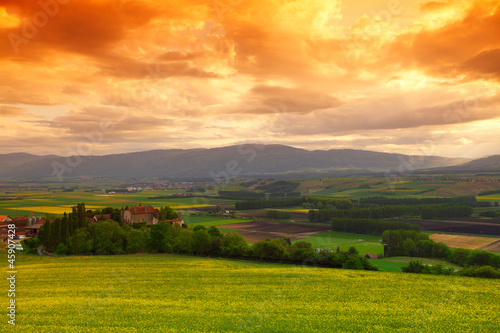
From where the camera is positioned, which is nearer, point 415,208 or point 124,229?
point 124,229

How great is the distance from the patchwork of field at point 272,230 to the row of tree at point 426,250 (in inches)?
1066

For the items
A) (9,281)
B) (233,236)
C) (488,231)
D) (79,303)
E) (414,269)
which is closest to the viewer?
(79,303)

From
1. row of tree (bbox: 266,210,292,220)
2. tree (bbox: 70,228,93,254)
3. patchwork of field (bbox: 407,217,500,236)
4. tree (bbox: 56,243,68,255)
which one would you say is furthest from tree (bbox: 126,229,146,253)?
patchwork of field (bbox: 407,217,500,236)

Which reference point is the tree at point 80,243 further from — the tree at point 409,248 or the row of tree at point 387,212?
Result: the row of tree at point 387,212

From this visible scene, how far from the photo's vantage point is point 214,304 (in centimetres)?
3697

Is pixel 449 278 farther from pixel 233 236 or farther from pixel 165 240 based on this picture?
pixel 165 240

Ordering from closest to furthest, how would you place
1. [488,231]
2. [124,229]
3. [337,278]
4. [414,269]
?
[337,278]
[414,269]
[124,229]
[488,231]

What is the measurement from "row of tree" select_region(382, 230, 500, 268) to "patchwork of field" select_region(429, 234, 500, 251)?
975 cm

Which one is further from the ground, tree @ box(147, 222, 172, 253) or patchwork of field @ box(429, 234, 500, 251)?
tree @ box(147, 222, 172, 253)

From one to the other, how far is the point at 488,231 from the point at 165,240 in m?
101

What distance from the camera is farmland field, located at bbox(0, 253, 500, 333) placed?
31.2m

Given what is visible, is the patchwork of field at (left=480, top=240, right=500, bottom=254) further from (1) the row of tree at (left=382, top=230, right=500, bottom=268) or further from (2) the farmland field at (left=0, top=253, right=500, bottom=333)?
(2) the farmland field at (left=0, top=253, right=500, bottom=333)

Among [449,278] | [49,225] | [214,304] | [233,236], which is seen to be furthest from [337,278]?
[49,225]

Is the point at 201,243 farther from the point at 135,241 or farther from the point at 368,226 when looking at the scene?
the point at 368,226
